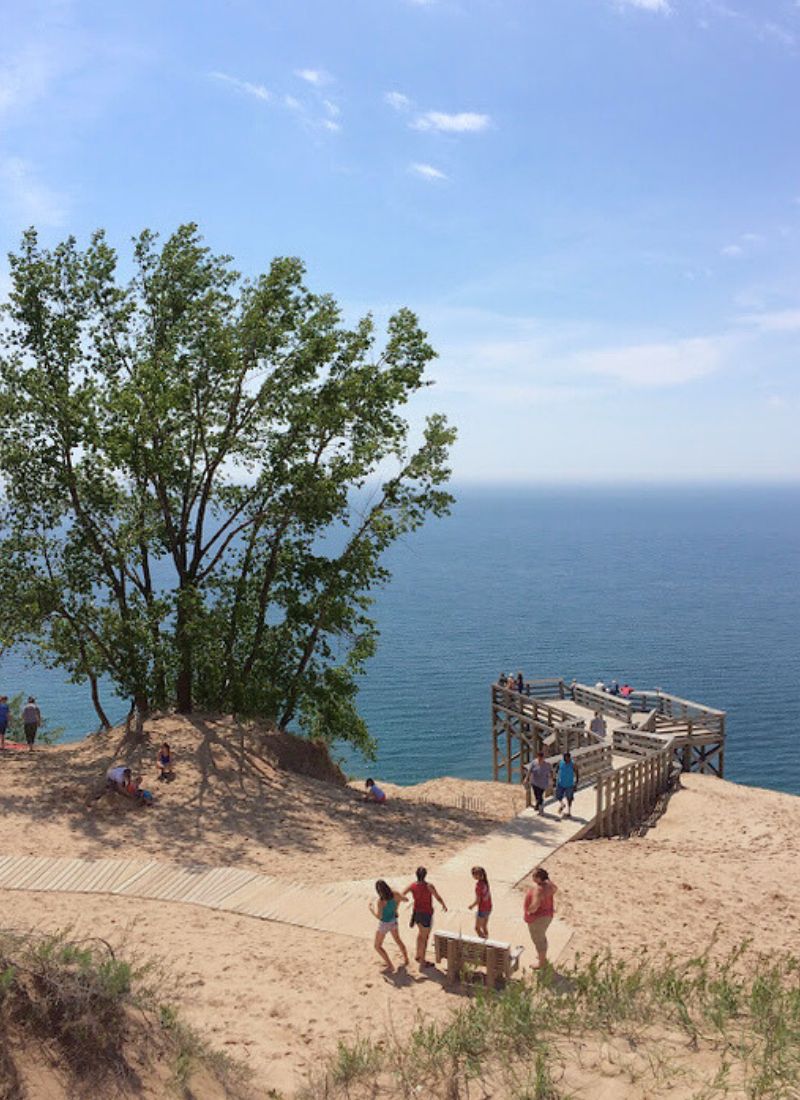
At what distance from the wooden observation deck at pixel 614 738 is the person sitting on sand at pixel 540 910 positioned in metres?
9.04

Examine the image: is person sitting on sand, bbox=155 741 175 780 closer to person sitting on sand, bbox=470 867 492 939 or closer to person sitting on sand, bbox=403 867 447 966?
person sitting on sand, bbox=403 867 447 966

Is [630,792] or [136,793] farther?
[630,792]

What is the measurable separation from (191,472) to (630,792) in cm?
1462

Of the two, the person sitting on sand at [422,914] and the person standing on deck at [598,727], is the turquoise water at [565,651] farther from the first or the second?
the person sitting on sand at [422,914]

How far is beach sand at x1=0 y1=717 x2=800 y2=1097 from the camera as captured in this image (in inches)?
402

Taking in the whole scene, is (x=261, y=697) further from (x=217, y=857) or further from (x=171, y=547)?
(x=217, y=857)

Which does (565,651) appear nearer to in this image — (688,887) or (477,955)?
(688,887)

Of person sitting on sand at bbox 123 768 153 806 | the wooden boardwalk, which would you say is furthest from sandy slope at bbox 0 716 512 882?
the wooden boardwalk

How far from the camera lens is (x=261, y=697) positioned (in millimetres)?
22859

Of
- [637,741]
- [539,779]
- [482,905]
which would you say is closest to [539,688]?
[637,741]

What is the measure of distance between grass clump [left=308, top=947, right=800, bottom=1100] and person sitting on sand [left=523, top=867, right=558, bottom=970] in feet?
2.78

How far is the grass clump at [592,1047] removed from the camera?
8.12 meters

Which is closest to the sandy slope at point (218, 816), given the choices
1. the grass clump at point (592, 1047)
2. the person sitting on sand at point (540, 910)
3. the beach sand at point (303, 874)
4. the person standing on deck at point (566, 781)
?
the beach sand at point (303, 874)

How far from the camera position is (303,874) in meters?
14.9
